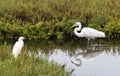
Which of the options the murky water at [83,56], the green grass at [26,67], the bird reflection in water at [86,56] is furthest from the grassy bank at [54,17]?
the green grass at [26,67]

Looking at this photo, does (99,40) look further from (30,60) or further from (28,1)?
(30,60)

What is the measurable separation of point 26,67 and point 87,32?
27.9 ft

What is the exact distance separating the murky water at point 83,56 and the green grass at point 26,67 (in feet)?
3.13

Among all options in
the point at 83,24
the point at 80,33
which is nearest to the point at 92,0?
the point at 83,24

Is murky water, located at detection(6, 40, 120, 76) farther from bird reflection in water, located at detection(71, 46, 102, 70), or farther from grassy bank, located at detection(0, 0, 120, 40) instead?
grassy bank, located at detection(0, 0, 120, 40)

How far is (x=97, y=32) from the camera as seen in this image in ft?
66.1

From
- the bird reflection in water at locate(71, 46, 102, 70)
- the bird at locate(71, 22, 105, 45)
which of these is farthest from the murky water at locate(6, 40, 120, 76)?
the bird at locate(71, 22, 105, 45)

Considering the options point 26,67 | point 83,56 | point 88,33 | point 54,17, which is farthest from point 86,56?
point 26,67

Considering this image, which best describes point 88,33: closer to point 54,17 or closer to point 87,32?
point 87,32

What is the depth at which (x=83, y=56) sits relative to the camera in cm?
1791

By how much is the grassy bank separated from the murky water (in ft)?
2.71

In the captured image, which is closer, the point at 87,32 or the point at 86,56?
the point at 86,56

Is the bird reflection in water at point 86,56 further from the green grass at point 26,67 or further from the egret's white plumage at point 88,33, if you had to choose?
the green grass at point 26,67

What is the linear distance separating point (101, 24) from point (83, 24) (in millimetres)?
868
